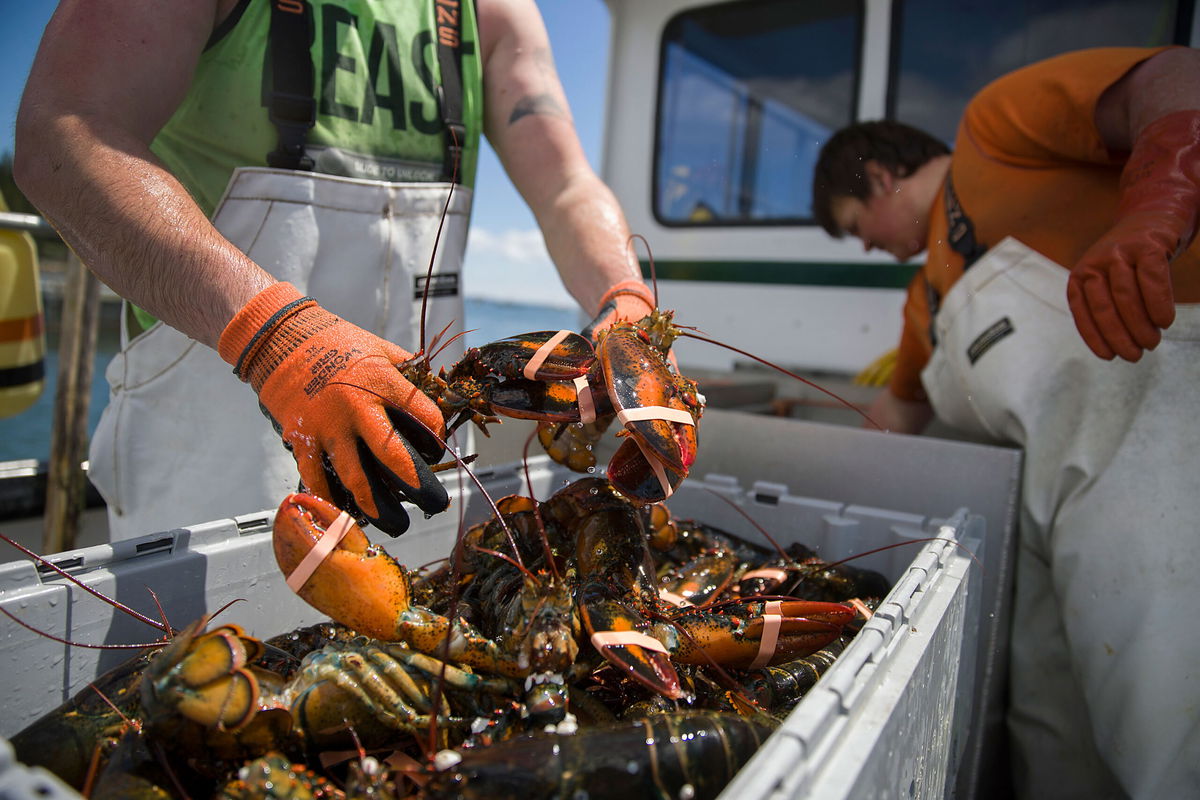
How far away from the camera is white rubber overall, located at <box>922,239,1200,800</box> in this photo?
5.24 ft

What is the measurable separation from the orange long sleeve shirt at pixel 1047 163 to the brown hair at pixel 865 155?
0.36m

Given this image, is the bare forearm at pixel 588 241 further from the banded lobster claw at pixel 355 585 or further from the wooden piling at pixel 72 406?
the wooden piling at pixel 72 406

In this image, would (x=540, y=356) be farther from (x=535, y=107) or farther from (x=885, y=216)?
(x=885, y=216)

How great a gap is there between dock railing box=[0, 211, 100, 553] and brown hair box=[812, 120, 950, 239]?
9.93 feet

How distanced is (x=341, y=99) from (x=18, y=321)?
79.0 inches

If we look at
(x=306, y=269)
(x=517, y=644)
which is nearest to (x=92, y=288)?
(x=306, y=269)

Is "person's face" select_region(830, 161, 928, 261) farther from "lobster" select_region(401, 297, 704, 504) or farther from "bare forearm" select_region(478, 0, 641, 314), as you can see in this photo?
"lobster" select_region(401, 297, 704, 504)

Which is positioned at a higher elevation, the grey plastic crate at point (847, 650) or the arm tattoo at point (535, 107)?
the arm tattoo at point (535, 107)

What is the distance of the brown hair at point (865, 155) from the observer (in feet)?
8.41

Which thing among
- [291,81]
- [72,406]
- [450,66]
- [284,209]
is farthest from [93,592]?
[72,406]

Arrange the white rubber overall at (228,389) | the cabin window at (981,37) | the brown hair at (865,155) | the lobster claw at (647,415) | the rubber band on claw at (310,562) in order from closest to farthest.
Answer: the rubber band on claw at (310,562), the lobster claw at (647,415), the white rubber overall at (228,389), the brown hair at (865,155), the cabin window at (981,37)

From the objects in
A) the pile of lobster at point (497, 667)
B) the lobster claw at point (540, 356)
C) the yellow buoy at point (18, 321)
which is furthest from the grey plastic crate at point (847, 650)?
the yellow buoy at point (18, 321)

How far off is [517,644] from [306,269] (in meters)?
1.18

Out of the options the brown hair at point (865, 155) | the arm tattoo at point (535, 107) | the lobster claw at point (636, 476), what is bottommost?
the lobster claw at point (636, 476)
